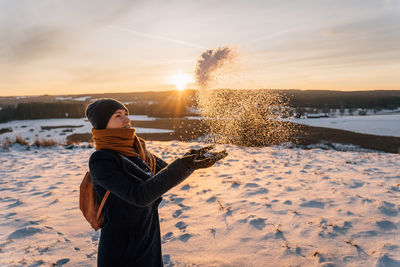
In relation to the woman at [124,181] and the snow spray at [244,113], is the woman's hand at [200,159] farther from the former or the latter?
the snow spray at [244,113]

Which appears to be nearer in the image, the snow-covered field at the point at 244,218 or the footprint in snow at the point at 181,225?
the snow-covered field at the point at 244,218

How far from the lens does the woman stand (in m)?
1.42

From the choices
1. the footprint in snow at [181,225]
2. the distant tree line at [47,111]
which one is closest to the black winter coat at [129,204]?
the footprint in snow at [181,225]

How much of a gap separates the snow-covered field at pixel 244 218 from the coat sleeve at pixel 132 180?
7.01ft

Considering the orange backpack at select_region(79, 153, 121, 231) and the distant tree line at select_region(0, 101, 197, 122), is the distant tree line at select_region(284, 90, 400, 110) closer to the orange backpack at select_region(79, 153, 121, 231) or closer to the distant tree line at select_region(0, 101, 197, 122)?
the distant tree line at select_region(0, 101, 197, 122)

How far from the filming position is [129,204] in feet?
5.36

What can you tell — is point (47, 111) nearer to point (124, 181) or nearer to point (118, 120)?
point (118, 120)

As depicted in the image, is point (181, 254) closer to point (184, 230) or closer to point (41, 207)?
point (184, 230)

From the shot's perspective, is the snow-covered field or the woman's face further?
the snow-covered field

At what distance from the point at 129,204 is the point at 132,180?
0.79 feet

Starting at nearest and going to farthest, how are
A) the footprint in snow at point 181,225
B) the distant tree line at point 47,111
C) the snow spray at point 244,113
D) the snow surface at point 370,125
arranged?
the footprint in snow at point 181,225, the snow spray at point 244,113, the snow surface at point 370,125, the distant tree line at point 47,111

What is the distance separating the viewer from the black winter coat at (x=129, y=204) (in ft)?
4.64

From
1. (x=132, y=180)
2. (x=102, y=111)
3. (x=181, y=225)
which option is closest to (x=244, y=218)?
(x=181, y=225)

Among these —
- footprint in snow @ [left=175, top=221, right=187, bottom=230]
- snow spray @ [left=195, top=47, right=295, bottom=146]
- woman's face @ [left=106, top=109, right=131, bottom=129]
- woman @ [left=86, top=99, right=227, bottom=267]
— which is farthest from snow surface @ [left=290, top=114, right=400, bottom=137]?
woman's face @ [left=106, top=109, right=131, bottom=129]
